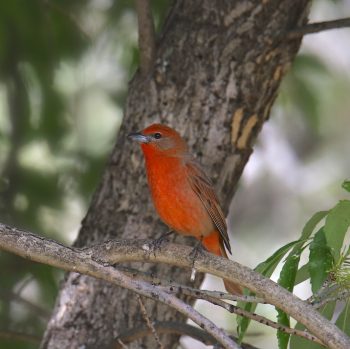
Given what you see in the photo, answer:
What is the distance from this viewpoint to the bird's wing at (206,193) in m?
5.17

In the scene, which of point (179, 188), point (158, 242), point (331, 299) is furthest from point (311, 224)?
point (179, 188)

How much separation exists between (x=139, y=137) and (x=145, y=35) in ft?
1.97

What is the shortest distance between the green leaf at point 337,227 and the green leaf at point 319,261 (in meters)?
0.11

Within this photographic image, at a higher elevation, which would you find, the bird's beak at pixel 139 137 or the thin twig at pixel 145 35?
the thin twig at pixel 145 35

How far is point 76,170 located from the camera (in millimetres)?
6184

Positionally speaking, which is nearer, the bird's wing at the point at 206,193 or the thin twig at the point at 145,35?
the thin twig at the point at 145,35

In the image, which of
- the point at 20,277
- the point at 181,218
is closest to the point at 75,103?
the point at 20,277

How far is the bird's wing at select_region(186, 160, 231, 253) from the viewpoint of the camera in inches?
204

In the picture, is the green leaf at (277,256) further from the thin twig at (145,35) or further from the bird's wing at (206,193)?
the thin twig at (145,35)

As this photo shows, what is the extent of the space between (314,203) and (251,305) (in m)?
6.72

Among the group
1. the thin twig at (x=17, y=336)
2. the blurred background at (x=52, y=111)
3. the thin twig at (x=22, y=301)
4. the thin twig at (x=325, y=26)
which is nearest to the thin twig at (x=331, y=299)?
the blurred background at (x=52, y=111)

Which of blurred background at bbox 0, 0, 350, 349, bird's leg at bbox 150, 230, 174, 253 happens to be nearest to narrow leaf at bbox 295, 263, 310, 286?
bird's leg at bbox 150, 230, 174, 253

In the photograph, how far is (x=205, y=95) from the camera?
5.18m

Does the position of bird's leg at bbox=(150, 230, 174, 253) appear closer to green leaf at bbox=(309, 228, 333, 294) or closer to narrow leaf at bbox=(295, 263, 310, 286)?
narrow leaf at bbox=(295, 263, 310, 286)
